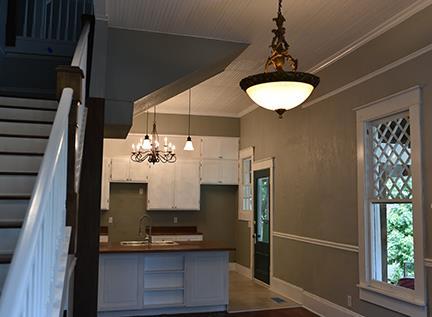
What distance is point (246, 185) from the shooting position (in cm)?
903

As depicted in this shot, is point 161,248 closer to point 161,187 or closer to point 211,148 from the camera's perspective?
point 161,187

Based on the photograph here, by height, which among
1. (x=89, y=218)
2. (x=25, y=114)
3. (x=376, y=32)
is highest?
(x=376, y=32)

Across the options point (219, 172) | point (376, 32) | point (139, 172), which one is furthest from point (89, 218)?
point (219, 172)

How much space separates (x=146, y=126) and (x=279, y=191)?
317 centimetres

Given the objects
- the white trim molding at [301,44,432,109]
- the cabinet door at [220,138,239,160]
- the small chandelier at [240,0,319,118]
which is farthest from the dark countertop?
the cabinet door at [220,138,239,160]

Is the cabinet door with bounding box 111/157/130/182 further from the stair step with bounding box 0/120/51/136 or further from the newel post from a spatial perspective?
the newel post

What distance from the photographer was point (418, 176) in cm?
400

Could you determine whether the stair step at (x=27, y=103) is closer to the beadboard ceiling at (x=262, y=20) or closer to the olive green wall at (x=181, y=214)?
the beadboard ceiling at (x=262, y=20)

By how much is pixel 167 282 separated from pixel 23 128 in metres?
3.03

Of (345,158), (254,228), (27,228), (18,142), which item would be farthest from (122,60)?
(254,228)

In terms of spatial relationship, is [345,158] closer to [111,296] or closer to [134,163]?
[111,296]

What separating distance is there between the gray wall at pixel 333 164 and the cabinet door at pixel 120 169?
291 cm

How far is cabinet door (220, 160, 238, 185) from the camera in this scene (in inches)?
361

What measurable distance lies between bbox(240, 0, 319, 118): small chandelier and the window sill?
227cm
